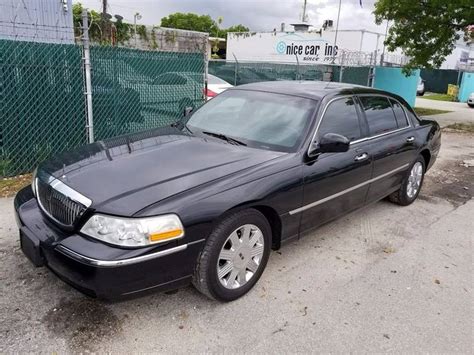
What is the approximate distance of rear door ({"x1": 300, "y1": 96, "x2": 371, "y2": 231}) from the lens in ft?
11.8

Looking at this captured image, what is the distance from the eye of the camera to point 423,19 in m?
13.9

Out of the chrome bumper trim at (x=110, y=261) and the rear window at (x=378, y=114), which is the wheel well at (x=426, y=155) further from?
the chrome bumper trim at (x=110, y=261)

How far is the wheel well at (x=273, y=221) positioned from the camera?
10.6ft

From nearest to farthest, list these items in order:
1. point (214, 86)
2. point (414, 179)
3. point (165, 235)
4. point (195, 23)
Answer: point (165, 235) → point (414, 179) → point (214, 86) → point (195, 23)

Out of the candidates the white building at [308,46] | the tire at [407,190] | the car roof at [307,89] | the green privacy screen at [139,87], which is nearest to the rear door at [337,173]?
the car roof at [307,89]

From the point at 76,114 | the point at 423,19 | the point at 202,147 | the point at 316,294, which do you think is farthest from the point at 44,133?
the point at 423,19

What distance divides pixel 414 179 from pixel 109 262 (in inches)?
171

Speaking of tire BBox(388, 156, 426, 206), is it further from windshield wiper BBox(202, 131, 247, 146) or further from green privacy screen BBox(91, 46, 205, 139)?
green privacy screen BBox(91, 46, 205, 139)

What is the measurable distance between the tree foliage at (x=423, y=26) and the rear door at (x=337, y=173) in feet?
35.9

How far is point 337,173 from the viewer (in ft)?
12.6

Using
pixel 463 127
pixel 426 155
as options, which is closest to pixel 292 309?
pixel 426 155

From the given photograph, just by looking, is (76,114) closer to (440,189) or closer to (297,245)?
(297,245)

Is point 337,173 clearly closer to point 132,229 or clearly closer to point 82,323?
point 132,229

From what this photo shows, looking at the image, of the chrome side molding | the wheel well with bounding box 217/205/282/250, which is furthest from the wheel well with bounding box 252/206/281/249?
the chrome side molding
